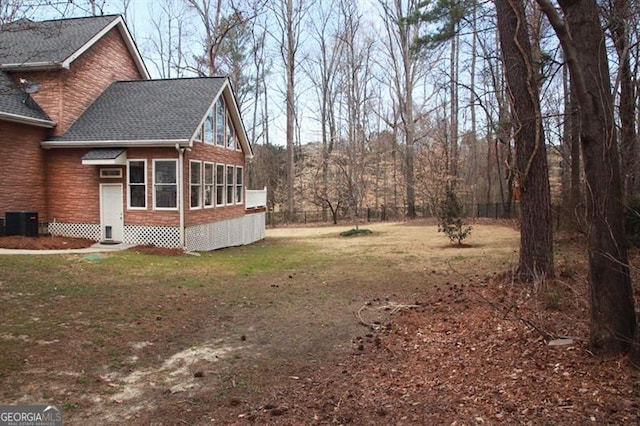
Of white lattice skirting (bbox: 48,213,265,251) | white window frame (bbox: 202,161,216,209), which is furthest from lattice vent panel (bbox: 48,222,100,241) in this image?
white window frame (bbox: 202,161,216,209)

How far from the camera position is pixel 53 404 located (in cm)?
398

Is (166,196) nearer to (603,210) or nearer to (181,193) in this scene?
(181,193)

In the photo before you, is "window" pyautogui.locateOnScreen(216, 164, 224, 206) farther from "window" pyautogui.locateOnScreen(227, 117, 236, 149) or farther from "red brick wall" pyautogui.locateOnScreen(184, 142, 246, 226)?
"window" pyautogui.locateOnScreen(227, 117, 236, 149)

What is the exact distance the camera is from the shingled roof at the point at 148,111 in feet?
49.0

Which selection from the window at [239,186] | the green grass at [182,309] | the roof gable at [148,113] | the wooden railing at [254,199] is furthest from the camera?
the wooden railing at [254,199]

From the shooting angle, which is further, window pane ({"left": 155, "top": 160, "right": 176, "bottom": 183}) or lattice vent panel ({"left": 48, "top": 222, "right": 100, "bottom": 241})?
lattice vent panel ({"left": 48, "top": 222, "right": 100, "bottom": 241})

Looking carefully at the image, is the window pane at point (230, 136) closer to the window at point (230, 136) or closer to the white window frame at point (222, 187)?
the window at point (230, 136)

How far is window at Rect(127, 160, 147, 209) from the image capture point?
1503cm

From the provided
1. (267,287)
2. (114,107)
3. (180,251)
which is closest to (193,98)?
(114,107)

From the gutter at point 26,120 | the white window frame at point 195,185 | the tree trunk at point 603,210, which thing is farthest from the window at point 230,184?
the tree trunk at point 603,210

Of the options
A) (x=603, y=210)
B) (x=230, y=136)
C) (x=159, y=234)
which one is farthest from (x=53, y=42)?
(x=603, y=210)

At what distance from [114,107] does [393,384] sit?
15812 mm

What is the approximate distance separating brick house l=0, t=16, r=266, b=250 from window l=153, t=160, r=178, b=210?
Answer: 3cm

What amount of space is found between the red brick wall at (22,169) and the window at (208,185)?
17.5 feet
